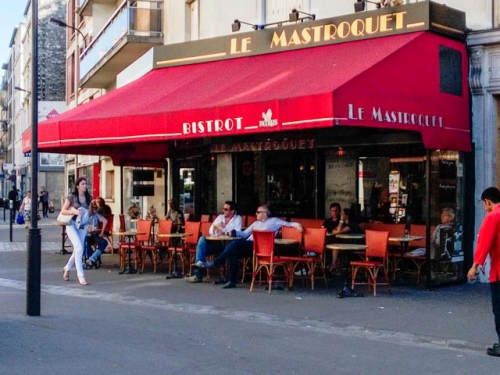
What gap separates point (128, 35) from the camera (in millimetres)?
21203

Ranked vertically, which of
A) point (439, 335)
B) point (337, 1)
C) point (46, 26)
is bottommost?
point (439, 335)

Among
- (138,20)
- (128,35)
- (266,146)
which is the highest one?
(138,20)

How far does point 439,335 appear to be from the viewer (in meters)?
8.73

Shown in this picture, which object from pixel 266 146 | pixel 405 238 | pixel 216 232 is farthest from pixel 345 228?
pixel 266 146

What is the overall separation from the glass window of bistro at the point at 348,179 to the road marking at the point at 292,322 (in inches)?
138

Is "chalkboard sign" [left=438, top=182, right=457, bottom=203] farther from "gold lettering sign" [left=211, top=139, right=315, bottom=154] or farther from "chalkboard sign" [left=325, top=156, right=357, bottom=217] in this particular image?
"gold lettering sign" [left=211, top=139, right=315, bottom=154]

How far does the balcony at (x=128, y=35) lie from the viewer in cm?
2131

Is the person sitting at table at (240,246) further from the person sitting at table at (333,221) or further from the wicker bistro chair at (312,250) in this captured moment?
the person sitting at table at (333,221)

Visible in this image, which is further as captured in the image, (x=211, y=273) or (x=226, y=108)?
(x=211, y=273)

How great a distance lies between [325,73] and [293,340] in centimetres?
512

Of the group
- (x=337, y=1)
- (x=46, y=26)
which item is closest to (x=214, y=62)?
(x=337, y=1)

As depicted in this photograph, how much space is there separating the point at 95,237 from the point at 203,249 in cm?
355

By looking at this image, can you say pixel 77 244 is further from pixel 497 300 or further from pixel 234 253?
pixel 497 300

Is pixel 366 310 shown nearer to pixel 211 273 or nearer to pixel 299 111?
pixel 299 111
